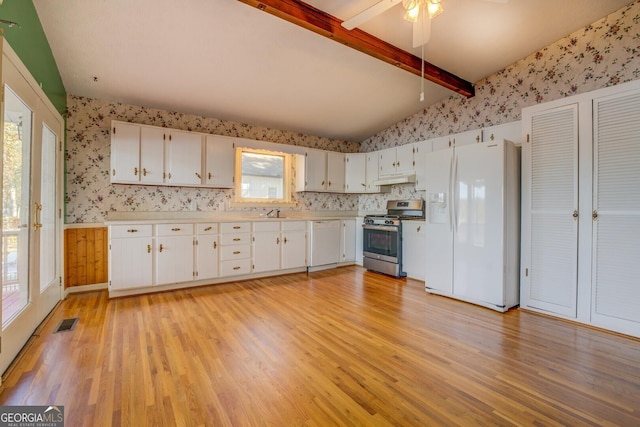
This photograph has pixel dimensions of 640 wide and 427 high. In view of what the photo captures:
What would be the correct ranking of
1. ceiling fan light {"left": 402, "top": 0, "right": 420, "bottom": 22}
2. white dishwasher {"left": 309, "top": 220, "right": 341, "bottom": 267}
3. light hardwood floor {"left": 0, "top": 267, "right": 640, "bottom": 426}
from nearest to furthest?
light hardwood floor {"left": 0, "top": 267, "right": 640, "bottom": 426}, ceiling fan light {"left": 402, "top": 0, "right": 420, "bottom": 22}, white dishwasher {"left": 309, "top": 220, "right": 341, "bottom": 267}

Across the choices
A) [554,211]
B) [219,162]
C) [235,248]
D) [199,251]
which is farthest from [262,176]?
→ [554,211]

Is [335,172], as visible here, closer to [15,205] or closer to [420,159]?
[420,159]

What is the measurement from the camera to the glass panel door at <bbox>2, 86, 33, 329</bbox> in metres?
1.97

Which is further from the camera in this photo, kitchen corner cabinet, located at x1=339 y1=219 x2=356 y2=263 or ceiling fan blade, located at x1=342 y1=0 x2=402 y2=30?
kitchen corner cabinet, located at x1=339 y1=219 x2=356 y2=263

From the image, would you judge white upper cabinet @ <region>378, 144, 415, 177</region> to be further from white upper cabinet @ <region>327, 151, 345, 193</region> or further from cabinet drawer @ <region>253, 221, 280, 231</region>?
cabinet drawer @ <region>253, 221, 280, 231</region>

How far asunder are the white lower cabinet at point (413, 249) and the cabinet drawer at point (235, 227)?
244cm

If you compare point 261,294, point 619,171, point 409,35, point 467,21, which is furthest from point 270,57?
point 619,171

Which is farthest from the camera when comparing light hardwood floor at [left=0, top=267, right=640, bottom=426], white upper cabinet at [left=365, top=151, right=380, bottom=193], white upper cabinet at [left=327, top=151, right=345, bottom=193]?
white upper cabinet at [left=327, top=151, right=345, bottom=193]

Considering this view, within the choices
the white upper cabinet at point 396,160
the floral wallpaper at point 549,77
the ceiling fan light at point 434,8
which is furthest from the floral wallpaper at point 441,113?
the ceiling fan light at point 434,8

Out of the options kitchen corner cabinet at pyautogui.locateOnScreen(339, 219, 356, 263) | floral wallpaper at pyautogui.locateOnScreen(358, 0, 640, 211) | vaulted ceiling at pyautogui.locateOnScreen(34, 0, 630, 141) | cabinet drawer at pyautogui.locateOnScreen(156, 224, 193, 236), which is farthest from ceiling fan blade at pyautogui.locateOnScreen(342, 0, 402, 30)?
kitchen corner cabinet at pyautogui.locateOnScreen(339, 219, 356, 263)

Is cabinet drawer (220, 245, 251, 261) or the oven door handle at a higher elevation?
the oven door handle

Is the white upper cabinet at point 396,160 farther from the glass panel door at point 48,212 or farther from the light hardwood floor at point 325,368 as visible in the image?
the glass panel door at point 48,212

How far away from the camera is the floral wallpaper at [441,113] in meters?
3.10

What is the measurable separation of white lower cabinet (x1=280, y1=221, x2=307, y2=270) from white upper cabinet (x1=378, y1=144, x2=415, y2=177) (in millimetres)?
1752
